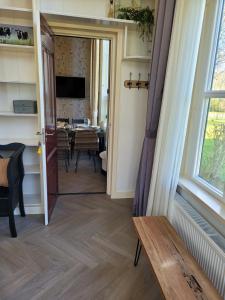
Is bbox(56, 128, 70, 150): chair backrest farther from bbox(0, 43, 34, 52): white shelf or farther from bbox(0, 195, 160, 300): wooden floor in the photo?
bbox(0, 43, 34, 52): white shelf

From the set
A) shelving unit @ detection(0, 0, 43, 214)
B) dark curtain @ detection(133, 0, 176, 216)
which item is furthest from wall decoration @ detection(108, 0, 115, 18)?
shelving unit @ detection(0, 0, 43, 214)

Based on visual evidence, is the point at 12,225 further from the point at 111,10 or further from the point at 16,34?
the point at 111,10

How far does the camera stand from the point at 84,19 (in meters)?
2.40

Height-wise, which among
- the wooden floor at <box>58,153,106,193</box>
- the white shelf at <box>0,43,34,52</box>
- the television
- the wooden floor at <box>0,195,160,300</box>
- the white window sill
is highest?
the white shelf at <box>0,43,34,52</box>

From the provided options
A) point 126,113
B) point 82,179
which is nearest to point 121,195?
point 82,179

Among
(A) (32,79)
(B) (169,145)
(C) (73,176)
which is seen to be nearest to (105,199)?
(C) (73,176)

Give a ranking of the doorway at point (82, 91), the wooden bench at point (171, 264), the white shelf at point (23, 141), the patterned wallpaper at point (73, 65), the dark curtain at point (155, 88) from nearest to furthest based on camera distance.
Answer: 1. the wooden bench at point (171, 264)
2. the dark curtain at point (155, 88)
3. the white shelf at point (23, 141)
4. the doorway at point (82, 91)
5. the patterned wallpaper at point (73, 65)

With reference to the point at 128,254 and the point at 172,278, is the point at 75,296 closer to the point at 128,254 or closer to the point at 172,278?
the point at 128,254

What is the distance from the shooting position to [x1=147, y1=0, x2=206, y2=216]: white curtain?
1.70 meters

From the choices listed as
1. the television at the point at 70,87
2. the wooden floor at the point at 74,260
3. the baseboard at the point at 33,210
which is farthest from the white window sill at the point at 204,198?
the television at the point at 70,87

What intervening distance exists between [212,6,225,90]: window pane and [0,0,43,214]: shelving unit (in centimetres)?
172

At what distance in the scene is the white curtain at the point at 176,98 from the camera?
5.57 feet

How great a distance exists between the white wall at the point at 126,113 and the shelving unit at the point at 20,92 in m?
0.36

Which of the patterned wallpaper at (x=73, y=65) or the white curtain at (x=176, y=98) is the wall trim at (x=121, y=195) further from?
the patterned wallpaper at (x=73, y=65)
